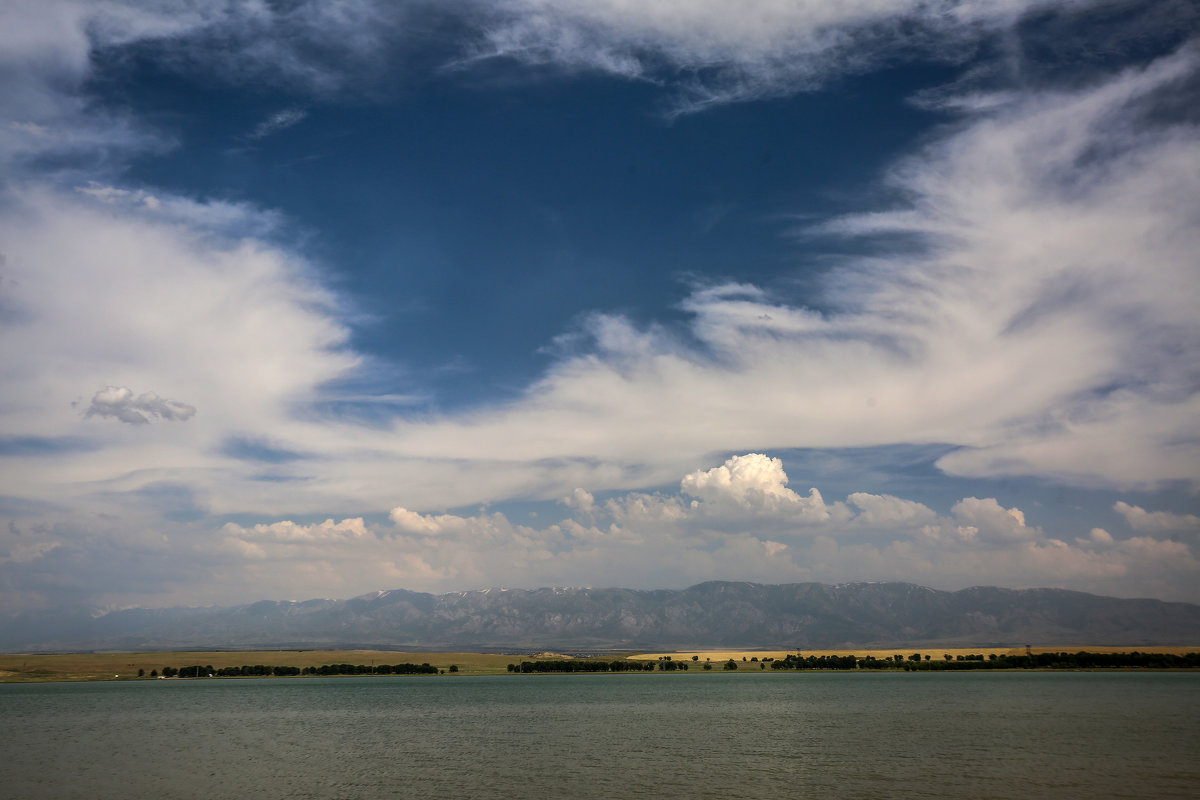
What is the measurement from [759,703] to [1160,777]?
87.9 metres

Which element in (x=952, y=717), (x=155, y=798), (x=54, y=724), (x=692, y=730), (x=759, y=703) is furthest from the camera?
(x=759, y=703)

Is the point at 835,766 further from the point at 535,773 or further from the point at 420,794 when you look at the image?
the point at 420,794

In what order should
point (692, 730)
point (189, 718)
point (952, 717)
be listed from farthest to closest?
point (189, 718) → point (952, 717) → point (692, 730)

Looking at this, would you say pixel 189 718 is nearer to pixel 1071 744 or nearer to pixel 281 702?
pixel 281 702

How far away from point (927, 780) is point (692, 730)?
1581 inches

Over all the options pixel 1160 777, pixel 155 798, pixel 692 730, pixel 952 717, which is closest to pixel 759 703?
pixel 952 717

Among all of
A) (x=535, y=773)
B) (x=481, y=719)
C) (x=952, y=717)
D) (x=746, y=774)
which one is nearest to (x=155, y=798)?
(x=535, y=773)

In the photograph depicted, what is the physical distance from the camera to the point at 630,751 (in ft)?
235

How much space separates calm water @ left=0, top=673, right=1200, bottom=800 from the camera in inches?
2124

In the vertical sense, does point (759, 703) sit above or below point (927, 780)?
below

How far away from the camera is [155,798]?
5297cm

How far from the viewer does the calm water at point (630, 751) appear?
53938mm

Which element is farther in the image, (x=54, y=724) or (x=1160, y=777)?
(x=54, y=724)

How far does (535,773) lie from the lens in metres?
60.3
